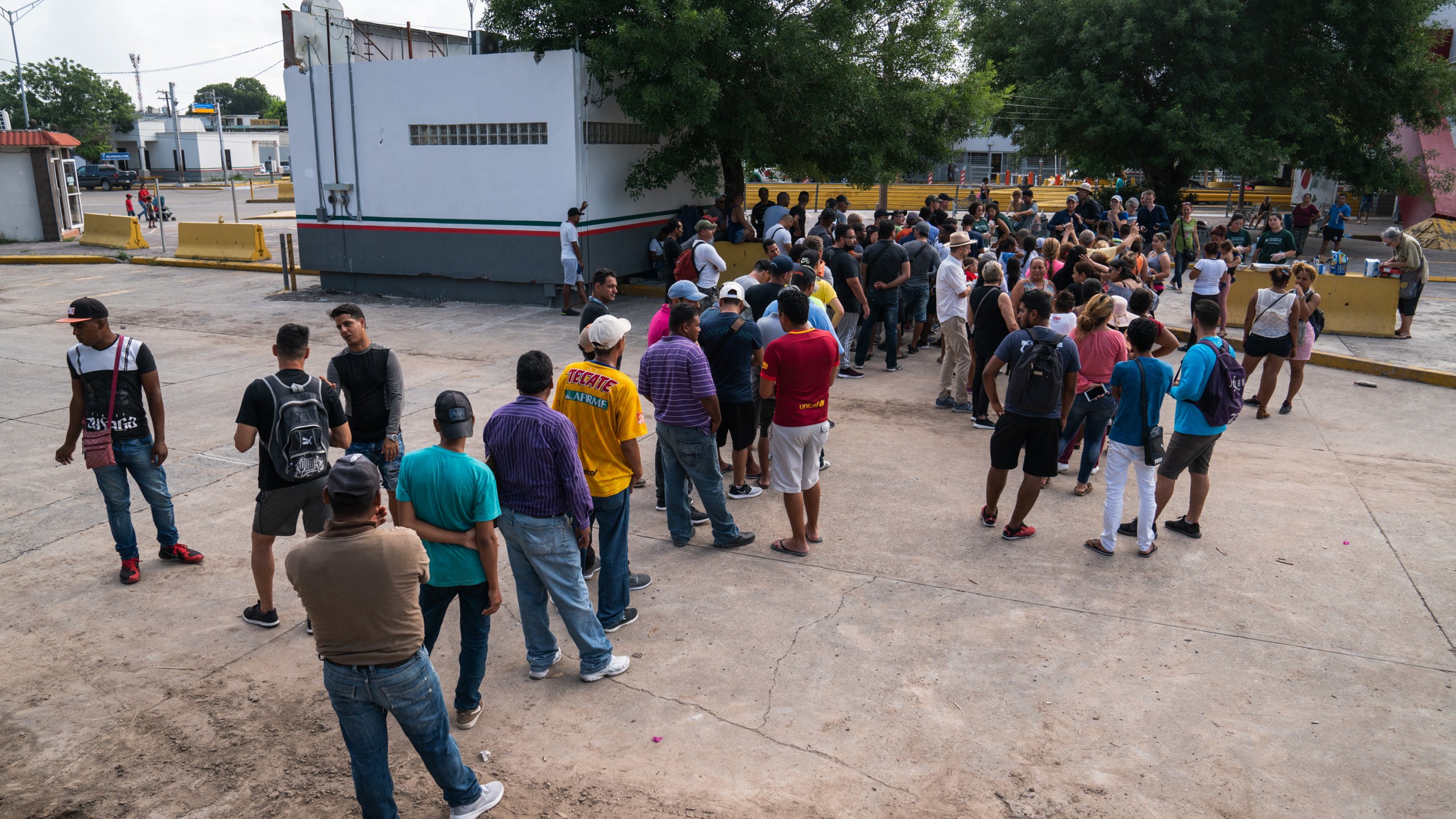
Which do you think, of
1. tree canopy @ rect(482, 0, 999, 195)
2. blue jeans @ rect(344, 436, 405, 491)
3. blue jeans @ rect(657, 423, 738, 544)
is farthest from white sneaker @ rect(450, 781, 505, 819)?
tree canopy @ rect(482, 0, 999, 195)

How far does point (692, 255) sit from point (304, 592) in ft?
30.1

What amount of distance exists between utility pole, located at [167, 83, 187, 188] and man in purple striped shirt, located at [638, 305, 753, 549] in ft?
150

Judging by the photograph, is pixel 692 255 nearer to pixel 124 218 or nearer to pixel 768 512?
pixel 768 512

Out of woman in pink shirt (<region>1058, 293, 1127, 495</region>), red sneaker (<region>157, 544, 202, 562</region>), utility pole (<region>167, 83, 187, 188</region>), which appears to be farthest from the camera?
utility pole (<region>167, 83, 187, 188</region>)

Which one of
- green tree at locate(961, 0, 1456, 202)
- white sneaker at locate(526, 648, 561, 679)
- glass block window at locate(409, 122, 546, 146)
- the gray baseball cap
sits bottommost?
white sneaker at locate(526, 648, 561, 679)

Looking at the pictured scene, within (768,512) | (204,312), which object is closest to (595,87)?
(204,312)

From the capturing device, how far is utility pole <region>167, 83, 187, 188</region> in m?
45.3

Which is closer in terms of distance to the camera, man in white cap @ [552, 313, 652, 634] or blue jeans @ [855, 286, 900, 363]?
man in white cap @ [552, 313, 652, 634]

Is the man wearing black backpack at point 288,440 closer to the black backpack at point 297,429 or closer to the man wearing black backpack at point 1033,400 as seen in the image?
the black backpack at point 297,429

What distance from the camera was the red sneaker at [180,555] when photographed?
643 cm

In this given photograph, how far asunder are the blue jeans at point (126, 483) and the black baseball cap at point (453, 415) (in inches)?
122

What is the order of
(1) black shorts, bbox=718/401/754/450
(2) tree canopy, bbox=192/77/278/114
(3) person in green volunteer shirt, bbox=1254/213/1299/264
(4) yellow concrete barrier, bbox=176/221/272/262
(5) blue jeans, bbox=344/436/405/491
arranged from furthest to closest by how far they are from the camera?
(2) tree canopy, bbox=192/77/278/114, (4) yellow concrete barrier, bbox=176/221/272/262, (3) person in green volunteer shirt, bbox=1254/213/1299/264, (1) black shorts, bbox=718/401/754/450, (5) blue jeans, bbox=344/436/405/491

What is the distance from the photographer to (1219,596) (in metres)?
6.07

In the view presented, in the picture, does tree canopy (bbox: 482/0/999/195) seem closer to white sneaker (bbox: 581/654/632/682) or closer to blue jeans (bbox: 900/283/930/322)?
blue jeans (bbox: 900/283/930/322)
